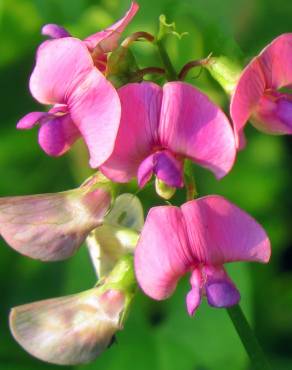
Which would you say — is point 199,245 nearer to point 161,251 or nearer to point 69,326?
point 161,251

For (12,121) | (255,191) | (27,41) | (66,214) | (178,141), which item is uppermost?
(178,141)

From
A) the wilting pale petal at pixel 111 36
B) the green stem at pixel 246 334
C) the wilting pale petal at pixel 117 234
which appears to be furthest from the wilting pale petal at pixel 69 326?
the wilting pale petal at pixel 111 36

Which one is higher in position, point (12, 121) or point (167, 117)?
point (167, 117)

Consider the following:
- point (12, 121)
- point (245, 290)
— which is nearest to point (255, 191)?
point (245, 290)

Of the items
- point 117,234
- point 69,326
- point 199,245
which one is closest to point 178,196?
point 117,234

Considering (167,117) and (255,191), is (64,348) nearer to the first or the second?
(167,117)
